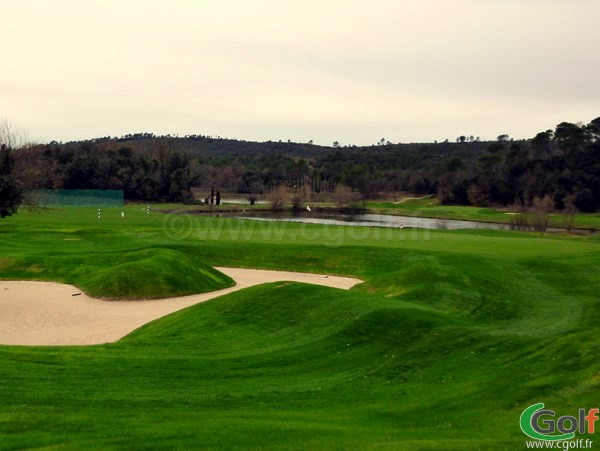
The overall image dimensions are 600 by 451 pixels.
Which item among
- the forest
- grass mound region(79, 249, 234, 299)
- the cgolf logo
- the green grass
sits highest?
the forest

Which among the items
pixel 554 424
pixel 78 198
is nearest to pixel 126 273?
pixel 554 424

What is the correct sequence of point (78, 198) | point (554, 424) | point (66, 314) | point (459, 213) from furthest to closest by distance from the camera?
point (459, 213) < point (78, 198) < point (66, 314) < point (554, 424)

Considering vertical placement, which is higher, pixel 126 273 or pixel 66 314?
pixel 126 273

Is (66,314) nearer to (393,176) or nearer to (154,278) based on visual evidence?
(154,278)

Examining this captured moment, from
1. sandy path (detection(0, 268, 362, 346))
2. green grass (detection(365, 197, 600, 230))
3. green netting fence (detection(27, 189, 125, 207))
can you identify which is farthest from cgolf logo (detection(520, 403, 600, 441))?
green netting fence (detection(27, 189, 125, 207))

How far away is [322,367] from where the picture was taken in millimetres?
15953

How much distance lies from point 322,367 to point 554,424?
20.8ft

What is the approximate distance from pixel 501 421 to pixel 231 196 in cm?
13677

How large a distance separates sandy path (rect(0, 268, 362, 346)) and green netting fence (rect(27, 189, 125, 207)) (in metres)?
56.6

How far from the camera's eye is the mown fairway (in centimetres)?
1065

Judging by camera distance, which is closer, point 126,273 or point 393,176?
point 126,273

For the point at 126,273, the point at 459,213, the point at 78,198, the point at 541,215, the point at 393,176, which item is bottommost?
the point at 126,273

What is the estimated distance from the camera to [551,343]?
15.9 meters

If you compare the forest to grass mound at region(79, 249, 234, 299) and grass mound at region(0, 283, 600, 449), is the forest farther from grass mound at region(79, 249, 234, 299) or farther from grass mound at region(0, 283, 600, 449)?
grass mound at region(0, 283, 600, 449)
